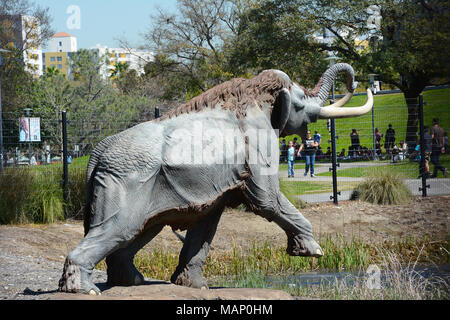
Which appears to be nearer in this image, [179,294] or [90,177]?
[179,294]

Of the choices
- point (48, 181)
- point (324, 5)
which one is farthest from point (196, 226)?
point (324, 5)

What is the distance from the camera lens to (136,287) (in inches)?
196

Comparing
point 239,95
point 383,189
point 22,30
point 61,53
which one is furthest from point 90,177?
point 61,53

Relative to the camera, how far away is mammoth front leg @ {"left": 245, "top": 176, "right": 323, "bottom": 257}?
16.5 feet

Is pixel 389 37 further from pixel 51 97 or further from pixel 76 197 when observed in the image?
pixel 51 97

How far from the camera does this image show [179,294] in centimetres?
475

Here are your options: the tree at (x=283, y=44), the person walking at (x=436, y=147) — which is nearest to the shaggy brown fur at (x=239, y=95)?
the person walking at (x=436, y=147)

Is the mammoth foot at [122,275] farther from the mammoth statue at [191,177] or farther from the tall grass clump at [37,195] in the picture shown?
the tall grass clump at [37,195]

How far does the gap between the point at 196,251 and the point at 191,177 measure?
84 cm

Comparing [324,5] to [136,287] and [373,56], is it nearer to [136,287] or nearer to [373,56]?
[373,56]

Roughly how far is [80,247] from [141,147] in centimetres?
87

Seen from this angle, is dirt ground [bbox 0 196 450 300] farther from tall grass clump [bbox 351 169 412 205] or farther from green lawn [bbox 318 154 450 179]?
green lawn [bbox 318 154 450 179]

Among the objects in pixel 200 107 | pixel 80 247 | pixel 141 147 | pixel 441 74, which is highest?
pixel 441 74

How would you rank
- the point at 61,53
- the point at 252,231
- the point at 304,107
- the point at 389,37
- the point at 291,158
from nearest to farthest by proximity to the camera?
1. the point at 304,107
2. the point at 252,231
3. the point at 291,158
4. the point at 389,37
5. the point at 61,53
